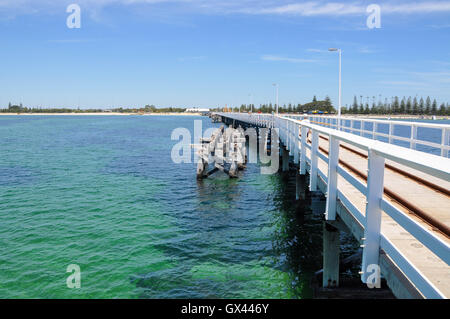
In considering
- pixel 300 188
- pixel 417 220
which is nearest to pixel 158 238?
pixel 300 188

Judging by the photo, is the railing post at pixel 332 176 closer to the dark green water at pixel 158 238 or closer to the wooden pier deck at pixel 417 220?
the wooden pier deck at pixel 417 220

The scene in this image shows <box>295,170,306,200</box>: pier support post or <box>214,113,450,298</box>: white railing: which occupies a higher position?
<box>214,113,450,298</box>: white railing

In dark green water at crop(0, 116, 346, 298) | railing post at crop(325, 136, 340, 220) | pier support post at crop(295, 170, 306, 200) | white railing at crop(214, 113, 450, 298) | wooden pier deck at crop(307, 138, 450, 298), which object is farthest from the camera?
pier support post at crop(295, 170, 306, 200)

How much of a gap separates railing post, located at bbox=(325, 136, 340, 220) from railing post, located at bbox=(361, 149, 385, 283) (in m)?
1.93

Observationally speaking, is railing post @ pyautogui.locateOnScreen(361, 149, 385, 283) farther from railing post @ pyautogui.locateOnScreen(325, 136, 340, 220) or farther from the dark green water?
the dark green water

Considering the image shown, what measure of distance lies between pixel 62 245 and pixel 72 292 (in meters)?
3.53

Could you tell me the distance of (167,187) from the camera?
22156 mm

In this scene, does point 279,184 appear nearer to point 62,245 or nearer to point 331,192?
point 62,245

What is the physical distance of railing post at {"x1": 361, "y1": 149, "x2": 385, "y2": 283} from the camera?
406 centimetres

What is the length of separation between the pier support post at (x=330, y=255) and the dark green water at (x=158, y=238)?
1299mm

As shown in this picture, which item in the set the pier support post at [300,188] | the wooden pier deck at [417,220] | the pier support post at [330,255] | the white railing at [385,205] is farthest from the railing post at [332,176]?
the pier support post at [300,188]

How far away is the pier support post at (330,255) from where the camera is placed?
7.61 metres

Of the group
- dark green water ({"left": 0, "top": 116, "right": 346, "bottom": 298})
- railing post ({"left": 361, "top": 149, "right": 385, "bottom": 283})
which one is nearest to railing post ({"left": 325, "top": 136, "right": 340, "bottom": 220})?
railing post ({"left": 361, "top": 149, "right": 385, "bottom": 283})
